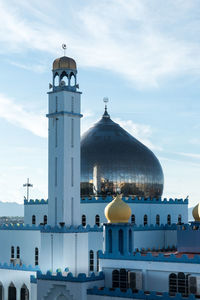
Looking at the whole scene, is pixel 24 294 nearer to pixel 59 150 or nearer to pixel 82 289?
pixel 82 289

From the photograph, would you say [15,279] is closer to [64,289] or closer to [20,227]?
[20,227]

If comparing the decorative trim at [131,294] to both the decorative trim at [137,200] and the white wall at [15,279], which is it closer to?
the white wall at [15,279]

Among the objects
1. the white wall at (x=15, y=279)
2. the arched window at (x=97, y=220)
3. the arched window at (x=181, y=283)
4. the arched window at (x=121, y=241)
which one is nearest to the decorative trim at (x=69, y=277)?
the arched window at (x=121, y=241)

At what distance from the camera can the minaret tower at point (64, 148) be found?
41.3 meters

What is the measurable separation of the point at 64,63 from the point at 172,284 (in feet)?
55.0

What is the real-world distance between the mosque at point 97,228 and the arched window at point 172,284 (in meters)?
0.06

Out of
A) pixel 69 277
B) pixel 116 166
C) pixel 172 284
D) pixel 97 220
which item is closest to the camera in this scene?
pixel 172 284

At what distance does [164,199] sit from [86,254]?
10347mm

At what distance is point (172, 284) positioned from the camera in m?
34.6

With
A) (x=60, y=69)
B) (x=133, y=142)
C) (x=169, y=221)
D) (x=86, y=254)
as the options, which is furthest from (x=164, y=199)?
(x=60, y=69)

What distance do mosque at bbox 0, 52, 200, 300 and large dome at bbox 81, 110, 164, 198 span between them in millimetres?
75

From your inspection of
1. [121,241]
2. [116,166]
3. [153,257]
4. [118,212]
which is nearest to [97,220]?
[116,166]

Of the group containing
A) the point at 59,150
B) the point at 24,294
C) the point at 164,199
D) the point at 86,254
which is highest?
the point at 59,150

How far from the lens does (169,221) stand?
161ft
